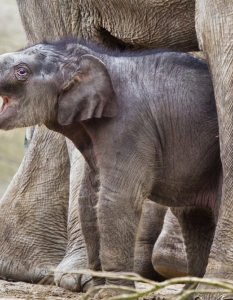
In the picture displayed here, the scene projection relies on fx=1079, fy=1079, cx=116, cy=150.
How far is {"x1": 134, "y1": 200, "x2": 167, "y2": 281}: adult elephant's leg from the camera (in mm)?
5582

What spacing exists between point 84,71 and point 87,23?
49.4 inches

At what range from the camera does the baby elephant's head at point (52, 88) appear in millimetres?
4047

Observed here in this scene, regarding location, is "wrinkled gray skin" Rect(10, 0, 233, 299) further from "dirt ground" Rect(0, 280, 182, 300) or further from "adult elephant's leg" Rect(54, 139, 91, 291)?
"dirt ground" Rect(0, 280, 182, 300)

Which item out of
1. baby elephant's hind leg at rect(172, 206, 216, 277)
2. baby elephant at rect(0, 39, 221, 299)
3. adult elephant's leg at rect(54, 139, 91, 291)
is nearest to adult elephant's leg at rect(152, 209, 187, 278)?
adult elephant's leg at rect(54, 139, 91, 291)

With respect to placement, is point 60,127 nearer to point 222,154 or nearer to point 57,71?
point 57,71

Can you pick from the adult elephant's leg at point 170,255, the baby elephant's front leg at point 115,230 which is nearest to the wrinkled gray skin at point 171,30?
the baby elephant's front leg at point 115,230

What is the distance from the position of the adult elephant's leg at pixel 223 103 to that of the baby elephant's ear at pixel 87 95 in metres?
0.44

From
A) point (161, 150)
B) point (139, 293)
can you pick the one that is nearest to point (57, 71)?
point (161, 150)

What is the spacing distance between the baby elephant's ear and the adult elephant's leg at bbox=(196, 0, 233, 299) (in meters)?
0.44

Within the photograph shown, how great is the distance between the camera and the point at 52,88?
4.09 metres

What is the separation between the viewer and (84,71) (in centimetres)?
411

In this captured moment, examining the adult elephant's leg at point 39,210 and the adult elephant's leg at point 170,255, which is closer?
the adult elephant's leg at point 170,255

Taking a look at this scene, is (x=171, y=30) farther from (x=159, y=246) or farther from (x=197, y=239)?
(x=159, y=246)

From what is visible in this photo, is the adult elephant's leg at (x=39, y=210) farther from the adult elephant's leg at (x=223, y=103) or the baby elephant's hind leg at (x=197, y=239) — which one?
the adult elephant's leg at (x=223, y=103)
